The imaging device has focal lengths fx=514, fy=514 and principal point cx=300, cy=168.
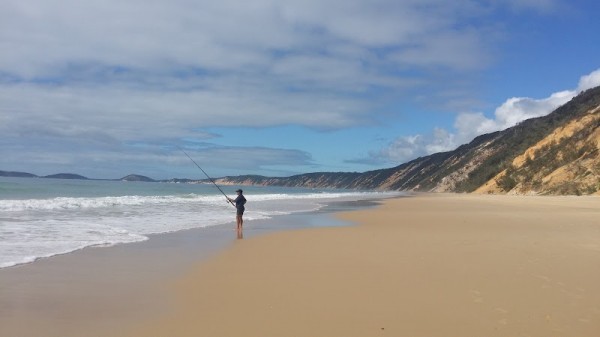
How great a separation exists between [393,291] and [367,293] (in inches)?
14.3

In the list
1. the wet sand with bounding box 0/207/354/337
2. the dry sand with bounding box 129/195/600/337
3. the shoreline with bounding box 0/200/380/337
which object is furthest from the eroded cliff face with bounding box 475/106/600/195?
the wet sand with bounding box 0/207/354/337

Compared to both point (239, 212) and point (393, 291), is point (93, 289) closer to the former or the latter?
point (393, 291)

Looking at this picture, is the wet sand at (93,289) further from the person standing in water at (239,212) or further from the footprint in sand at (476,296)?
the footprint in sand at (476,296)

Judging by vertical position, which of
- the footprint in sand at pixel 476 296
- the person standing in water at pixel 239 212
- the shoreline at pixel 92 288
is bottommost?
the footprint in sand at pixel 476 296

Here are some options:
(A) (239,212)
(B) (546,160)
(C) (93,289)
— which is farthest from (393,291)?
(B) (546,160)

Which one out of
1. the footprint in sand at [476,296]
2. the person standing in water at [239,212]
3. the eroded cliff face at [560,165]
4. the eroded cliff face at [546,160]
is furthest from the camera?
the eroded cliff face at [546,160]

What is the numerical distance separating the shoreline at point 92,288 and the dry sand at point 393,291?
0.38 m

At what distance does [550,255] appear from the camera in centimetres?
941

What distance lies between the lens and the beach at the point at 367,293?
508 cm

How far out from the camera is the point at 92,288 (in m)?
6.80

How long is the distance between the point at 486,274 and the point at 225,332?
14.8 ft

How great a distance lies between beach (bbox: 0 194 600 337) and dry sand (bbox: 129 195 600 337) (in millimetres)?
13

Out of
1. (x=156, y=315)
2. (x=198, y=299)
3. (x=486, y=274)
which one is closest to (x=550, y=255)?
(x=486, y=274)

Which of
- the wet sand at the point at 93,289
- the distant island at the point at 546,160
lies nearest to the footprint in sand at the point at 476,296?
the wet sand at the point at 93,289
